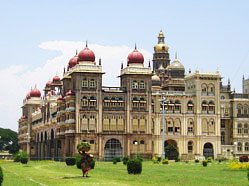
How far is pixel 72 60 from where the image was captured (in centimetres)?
9831

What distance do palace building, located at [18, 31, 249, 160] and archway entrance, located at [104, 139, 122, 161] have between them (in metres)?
0.13

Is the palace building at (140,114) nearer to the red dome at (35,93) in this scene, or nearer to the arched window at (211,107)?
the arched window at (211,107)

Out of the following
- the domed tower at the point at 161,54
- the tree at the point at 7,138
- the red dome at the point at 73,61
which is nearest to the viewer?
the red dome at the point at 73,61

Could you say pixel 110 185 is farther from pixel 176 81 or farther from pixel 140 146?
pixel 176 81

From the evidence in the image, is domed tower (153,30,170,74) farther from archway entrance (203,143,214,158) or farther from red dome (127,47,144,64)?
red dome (127,47,144,64)

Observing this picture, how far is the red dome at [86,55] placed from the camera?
3492 inches

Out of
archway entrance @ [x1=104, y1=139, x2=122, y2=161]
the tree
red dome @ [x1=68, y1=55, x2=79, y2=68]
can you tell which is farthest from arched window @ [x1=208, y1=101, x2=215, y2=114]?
the tree

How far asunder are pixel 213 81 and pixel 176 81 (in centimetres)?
1364

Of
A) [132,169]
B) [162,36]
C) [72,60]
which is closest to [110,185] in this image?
[132,169]

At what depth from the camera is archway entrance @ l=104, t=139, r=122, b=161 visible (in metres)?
90.1

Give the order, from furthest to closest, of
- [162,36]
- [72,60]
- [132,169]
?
[162,36], [72,60], [132,169]

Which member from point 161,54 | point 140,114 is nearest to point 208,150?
point 140,114

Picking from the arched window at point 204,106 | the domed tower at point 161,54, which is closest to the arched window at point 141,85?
the arched window at point 204,106

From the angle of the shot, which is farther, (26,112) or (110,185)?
(26,112)
